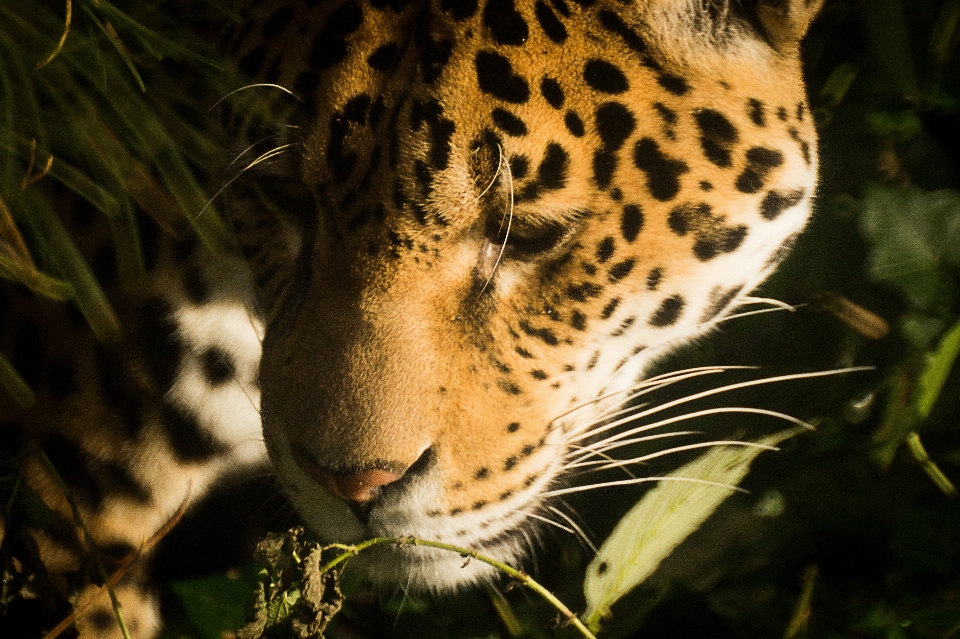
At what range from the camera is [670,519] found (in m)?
0.66

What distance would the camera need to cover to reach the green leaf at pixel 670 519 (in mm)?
662

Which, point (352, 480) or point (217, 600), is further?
point (217, 600)

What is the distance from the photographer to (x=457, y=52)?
604mm

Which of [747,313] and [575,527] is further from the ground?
[747,313]

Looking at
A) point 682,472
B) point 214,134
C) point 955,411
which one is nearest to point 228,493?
point 214,134

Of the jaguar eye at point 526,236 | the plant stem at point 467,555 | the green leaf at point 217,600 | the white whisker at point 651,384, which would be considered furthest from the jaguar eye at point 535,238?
the green leaf at point 217,600

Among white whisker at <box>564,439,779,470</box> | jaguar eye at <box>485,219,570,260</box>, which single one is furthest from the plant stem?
jaguar eye at <box>485,219,570,260</box>

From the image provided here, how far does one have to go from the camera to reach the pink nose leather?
2.09 ft

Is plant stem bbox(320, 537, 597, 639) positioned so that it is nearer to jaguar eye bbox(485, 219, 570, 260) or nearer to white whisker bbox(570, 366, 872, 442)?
white whisker bbox(570, 366, 872, 442)

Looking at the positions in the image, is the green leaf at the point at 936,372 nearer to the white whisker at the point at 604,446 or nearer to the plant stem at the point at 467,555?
the white whisker at the point at 604,446

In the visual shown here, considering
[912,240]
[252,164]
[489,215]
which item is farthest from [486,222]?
[912,240]

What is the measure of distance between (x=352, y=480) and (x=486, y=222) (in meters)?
0.23

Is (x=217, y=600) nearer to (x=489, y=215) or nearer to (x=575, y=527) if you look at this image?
(x=575, y=527)

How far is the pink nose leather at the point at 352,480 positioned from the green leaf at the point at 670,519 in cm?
20
